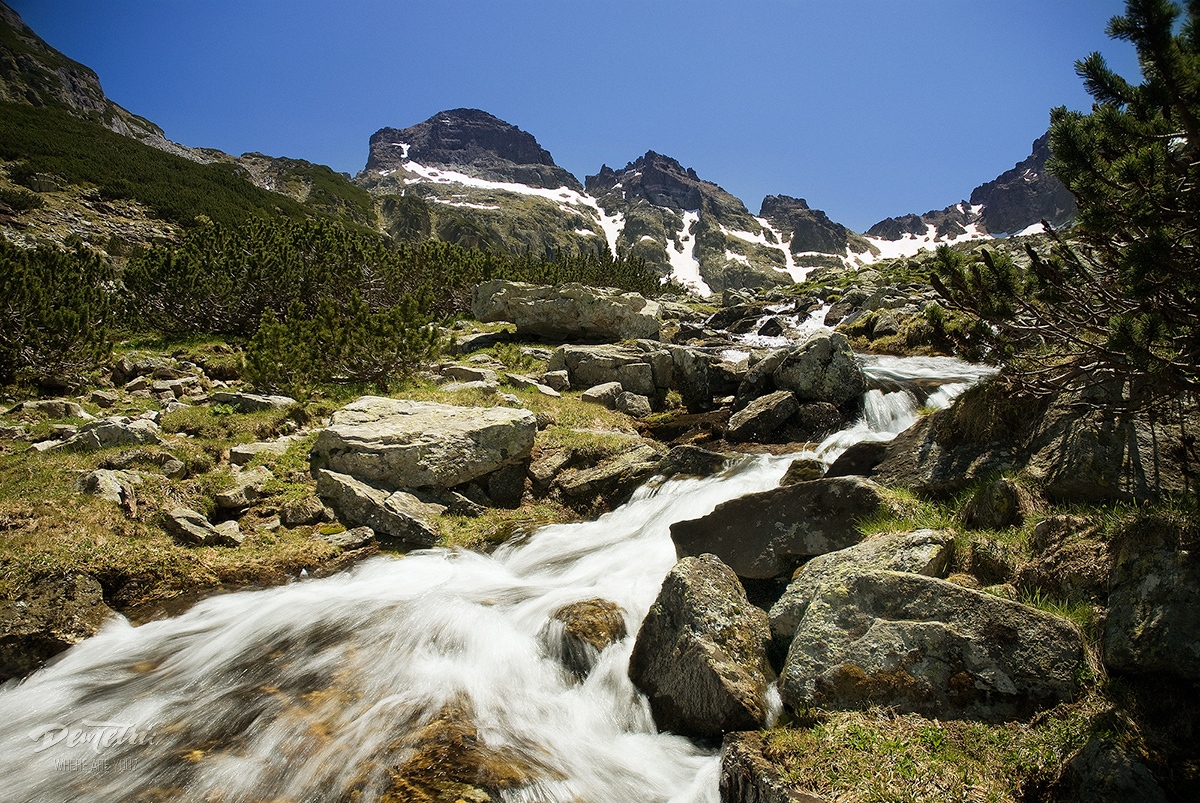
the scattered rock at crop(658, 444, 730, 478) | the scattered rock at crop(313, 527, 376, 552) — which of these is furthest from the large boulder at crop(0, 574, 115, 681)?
the scattered rock at crop(658, 444, 730, 478)

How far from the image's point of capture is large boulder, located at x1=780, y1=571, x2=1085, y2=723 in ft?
14.6

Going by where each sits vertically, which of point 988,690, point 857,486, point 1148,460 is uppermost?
point 1148,460

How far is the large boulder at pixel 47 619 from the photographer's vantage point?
6762 millimetres

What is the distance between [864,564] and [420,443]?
907cm

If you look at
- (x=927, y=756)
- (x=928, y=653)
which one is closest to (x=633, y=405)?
(x=928, y=653)

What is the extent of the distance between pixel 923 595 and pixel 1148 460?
3122mm

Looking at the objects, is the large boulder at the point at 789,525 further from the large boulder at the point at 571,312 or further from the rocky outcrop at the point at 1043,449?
the large boulder at the point at 571,312

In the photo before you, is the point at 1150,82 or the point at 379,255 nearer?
the point at 1150,82

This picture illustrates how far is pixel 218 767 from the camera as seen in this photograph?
511cm

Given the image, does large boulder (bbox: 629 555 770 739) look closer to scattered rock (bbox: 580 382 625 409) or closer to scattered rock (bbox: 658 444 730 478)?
scattered rock (bbox: 658 444 730 478)

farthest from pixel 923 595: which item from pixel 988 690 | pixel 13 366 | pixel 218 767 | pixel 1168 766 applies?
pixel 13 366

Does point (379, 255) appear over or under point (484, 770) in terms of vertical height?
over

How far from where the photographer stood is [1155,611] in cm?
A: 415

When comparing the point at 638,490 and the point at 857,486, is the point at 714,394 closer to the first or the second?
the point at 638,490
